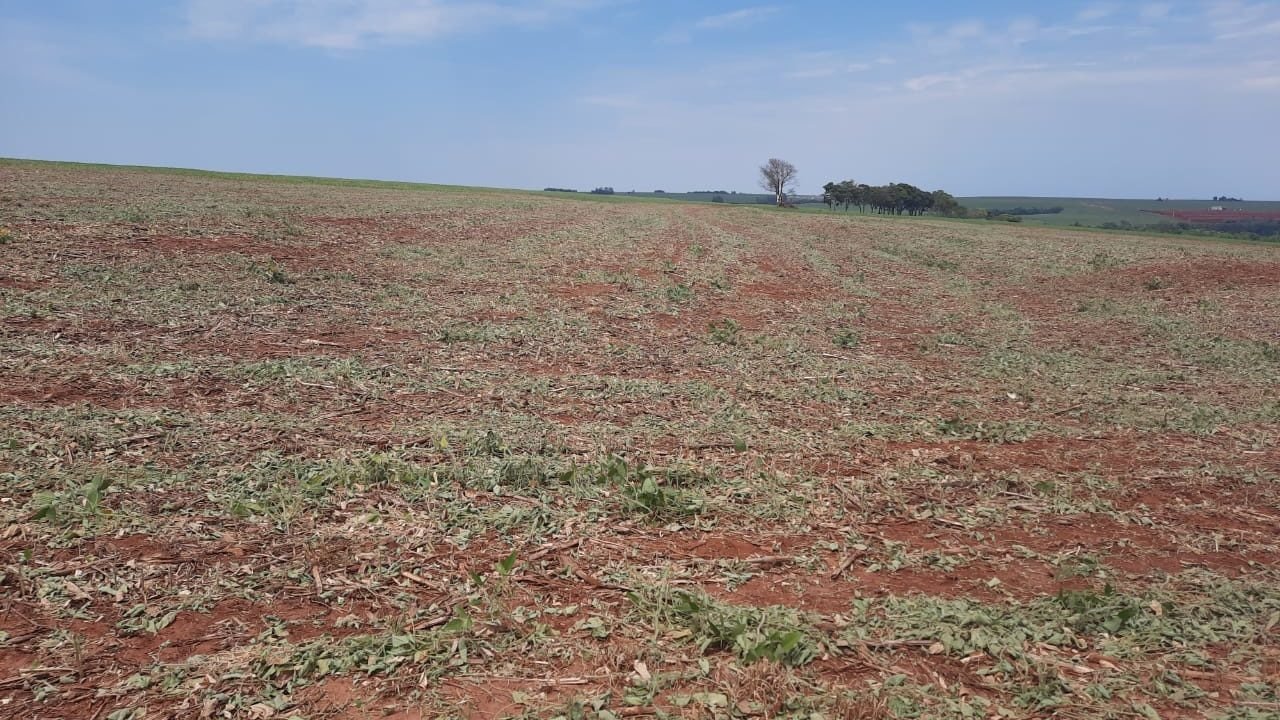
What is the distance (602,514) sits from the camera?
6273 millimetres

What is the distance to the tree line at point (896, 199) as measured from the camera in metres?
115

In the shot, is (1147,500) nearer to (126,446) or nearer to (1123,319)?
(126,446)

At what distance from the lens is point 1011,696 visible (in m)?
4.13

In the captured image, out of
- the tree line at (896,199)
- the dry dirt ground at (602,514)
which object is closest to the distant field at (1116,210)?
the tree line at (896,199)

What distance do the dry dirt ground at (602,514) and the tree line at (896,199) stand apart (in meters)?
108

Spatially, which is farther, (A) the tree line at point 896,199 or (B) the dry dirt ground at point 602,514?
(A) the tree line at point 896,199

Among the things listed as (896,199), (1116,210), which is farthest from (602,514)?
(1116,210)

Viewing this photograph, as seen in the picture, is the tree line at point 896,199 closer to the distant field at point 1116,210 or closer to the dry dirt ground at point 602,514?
the distant field at point 1116,210

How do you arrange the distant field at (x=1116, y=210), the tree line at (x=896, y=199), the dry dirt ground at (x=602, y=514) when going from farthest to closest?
the tree line at (x=896, y=199) → the distant field at (x=1116, y=210) → the dry dirt ground at (x=602, y=514)

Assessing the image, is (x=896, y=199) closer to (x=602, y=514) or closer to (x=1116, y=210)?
(x=1116, y=210)

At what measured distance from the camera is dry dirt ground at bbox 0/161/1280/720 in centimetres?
422

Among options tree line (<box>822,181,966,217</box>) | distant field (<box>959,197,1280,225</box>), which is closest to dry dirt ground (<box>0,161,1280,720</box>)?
distant field (<box>959,197,1280,225</box>)

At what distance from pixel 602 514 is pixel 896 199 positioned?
119 m

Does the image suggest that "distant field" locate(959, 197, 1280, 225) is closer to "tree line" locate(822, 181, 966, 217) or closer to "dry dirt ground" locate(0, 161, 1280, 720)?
"tree line" locate(822, 181, 966, 217)
